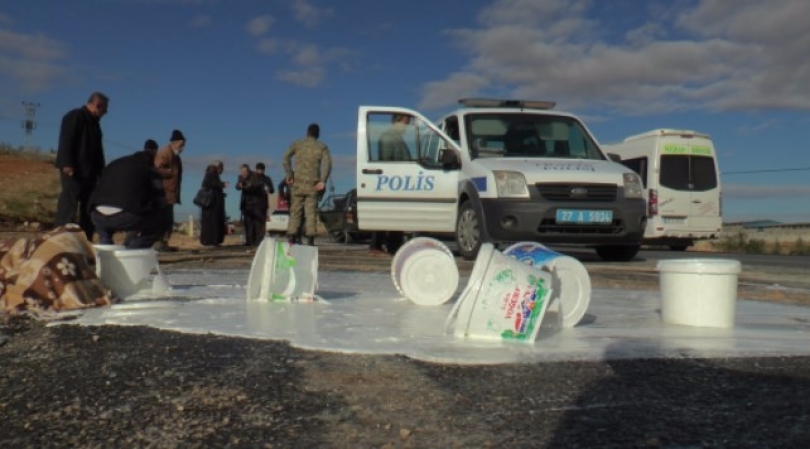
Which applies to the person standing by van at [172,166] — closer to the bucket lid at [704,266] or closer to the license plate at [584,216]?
the license plate at [584,216]

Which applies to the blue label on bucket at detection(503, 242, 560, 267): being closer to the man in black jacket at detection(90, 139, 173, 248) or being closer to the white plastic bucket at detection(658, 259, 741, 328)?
the white plastic bucket at detection(658, 259, 741, 328)

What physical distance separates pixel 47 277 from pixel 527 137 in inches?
241

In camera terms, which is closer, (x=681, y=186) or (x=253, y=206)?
(x=253, y=206)

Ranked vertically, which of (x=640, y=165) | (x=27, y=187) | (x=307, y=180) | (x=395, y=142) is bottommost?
(x=307, y=180)

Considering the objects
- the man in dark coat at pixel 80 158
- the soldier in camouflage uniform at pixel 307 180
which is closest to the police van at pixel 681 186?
the soldier in camouflage uniform at pixel 307 180

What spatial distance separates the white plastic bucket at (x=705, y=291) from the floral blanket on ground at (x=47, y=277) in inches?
120

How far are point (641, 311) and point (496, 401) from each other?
2470mm

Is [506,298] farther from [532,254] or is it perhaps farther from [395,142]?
[395,142]

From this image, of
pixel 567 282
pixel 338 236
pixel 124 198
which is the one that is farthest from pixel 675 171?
pixel 567 282

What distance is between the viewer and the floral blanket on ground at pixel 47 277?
3.97m

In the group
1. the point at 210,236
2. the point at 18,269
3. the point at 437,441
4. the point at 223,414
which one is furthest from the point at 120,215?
the point at 210,236

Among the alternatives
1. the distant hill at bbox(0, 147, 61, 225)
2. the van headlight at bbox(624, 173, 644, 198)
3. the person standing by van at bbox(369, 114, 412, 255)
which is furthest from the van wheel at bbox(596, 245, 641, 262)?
the distant hill at bbox(0, 147, 61, 225)

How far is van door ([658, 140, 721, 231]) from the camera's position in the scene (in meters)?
15.7

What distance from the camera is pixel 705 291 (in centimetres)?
377
